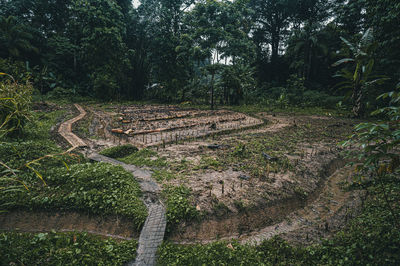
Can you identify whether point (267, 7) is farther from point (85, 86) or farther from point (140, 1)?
point (85, 86)

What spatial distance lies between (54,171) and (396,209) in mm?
5212

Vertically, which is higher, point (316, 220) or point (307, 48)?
point (307, 48)

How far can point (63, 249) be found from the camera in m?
2.07

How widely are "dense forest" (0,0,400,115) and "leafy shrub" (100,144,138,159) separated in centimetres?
825

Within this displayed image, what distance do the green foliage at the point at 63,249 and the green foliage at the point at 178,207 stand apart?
560 millimetres

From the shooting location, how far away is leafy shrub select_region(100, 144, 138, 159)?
471cm

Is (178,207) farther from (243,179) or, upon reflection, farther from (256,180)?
(256,180)

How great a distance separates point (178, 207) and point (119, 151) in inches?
105

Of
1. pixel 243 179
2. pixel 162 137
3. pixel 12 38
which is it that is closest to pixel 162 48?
pixel 12 38

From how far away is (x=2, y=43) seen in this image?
14289mm

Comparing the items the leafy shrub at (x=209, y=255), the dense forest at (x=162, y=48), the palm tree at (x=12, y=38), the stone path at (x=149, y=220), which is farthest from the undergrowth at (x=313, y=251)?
the palm tree at (x=12, y=38)

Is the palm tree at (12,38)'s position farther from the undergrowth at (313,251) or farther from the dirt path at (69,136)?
the undergrowth at (313,251)

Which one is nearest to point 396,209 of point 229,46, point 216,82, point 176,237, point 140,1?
point 176,237

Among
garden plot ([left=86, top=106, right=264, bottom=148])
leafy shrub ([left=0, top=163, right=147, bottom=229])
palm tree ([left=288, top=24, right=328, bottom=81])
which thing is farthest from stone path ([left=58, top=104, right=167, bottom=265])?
palm tree ([left=288, top=24, right=328, bottom=81])
